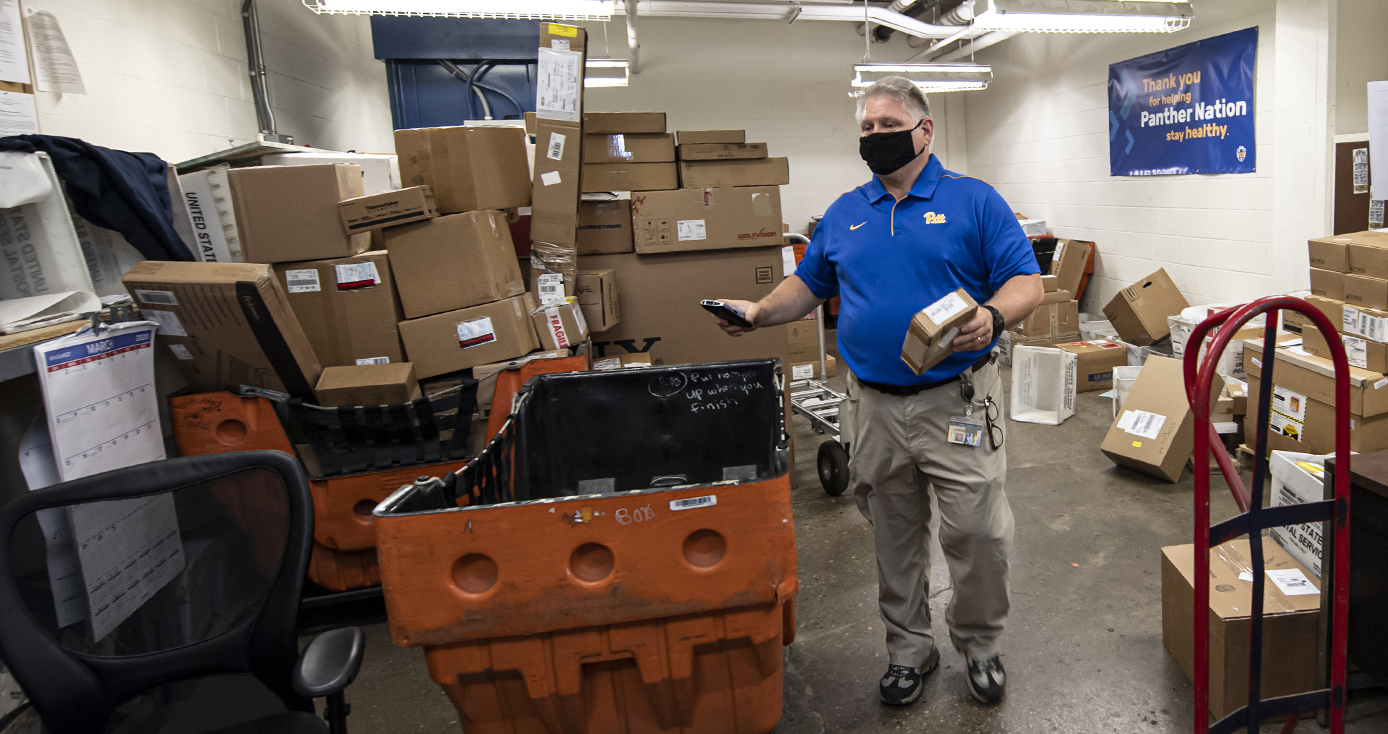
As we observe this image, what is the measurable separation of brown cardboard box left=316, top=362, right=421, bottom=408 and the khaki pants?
1.32 metres

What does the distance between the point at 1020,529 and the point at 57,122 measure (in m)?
3.61

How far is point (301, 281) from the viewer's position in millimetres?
2449

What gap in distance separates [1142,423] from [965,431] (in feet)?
6.70

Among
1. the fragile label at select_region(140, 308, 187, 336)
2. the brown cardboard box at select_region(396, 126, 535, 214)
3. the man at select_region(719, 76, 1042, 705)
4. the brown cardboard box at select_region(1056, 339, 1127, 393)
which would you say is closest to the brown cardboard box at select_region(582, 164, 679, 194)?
the brown cardboard box at select_region(396, 126, 535, 214)

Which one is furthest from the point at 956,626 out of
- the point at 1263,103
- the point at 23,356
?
the point at 1263,103

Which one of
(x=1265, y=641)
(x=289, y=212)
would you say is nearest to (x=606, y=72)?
(x=289, y=212)

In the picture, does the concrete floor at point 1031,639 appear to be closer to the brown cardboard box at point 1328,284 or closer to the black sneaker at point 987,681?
the black sneaker at point 987,681

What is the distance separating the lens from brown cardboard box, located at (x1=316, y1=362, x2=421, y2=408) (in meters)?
2.25

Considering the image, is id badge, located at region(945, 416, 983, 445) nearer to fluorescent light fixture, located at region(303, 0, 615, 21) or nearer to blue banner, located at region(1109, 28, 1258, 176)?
fluorescent light fixture, located at region(303, 0, 615, 21)

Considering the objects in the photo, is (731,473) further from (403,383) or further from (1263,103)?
(1263,103)

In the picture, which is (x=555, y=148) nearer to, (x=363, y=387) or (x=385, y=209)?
(x=385, y=209)

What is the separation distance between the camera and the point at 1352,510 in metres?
1.59

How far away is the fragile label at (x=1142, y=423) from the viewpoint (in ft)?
10.5

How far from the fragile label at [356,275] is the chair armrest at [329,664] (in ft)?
4.73
